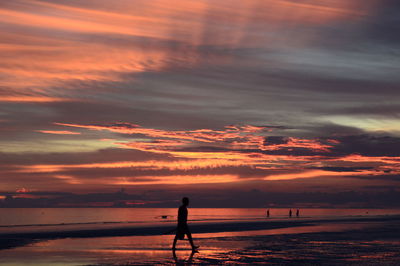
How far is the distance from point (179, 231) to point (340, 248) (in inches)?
323

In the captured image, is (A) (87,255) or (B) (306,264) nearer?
(B) (306,264)

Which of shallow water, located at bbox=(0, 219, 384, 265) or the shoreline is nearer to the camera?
shallow water, located at bbox=(0, 219, 384, 265)

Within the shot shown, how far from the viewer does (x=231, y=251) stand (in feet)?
82.8

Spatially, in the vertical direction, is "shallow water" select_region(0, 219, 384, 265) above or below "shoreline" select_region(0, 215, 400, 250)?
below

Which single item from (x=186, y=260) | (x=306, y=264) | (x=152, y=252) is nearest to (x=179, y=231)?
(x=152, y=252)

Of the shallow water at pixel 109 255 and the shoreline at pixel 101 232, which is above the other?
the shoreline at pixel 101 232

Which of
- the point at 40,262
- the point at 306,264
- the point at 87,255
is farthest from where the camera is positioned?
the point at 87,255

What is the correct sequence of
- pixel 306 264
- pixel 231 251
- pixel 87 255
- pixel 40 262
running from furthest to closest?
pixel 231 251 < pixel 87 255 < pixel 40 262 < pixel 306 264

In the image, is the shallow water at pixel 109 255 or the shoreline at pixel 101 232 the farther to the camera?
the shoreline at pixel 101 232

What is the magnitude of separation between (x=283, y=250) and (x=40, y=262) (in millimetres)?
11192

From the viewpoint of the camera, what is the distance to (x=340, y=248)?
2662cm

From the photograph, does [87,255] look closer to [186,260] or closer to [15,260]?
[15,260]

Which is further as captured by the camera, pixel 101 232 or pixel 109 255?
pixel 101 232

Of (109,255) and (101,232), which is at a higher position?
(101,232)
